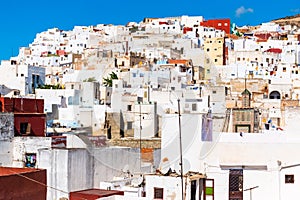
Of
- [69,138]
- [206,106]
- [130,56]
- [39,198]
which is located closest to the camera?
[39,198]

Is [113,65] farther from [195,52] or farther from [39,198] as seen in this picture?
[39,198]

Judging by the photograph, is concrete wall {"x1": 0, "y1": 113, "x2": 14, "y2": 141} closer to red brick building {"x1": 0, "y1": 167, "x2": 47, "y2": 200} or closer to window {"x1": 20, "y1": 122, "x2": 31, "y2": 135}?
window {"x1": 20, "y1": 122, "x2": 31, "y2": 135}

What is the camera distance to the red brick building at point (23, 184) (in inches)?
285

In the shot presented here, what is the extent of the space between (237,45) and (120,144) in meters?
32.4

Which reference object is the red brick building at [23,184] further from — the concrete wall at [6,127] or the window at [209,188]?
the concrete wall at [6,127]

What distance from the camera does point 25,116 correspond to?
1264 cm

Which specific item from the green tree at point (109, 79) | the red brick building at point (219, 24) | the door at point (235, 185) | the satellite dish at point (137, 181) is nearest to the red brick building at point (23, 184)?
the satellite dish at point (137, 181)

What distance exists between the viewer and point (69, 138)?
12.3 m

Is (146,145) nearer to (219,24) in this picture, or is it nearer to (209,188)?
(209,188)

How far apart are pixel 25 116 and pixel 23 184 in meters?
5.19

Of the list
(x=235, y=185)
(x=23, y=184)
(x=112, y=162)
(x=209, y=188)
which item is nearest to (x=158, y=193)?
(x=209, y=188)

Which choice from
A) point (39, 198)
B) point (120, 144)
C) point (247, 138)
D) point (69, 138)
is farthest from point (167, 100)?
point (39, 198)

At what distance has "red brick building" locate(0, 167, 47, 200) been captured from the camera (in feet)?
23.8

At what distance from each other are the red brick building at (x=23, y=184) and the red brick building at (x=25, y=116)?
3.76 meters
